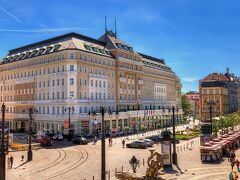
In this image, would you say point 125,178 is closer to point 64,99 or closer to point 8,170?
point 8,170

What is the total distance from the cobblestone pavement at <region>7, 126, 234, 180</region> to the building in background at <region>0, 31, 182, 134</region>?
20856mm

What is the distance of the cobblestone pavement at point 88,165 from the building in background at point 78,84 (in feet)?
68.4

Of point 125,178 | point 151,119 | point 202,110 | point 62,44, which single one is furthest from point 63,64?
point 202,110

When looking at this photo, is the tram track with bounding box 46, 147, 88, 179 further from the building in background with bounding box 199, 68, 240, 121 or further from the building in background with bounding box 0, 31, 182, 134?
the building in background with bounding box 199, 68, 240, 121

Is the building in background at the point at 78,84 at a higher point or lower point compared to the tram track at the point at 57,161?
higher

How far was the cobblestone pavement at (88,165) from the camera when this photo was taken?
31703 mm

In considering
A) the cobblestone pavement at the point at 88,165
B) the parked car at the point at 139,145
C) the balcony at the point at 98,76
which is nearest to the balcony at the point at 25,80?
the balcony at the point at 98,76

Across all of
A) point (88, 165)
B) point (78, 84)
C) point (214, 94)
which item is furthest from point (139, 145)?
point (214, 94)

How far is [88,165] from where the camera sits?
3725 centimetres

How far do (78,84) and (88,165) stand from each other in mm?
36843

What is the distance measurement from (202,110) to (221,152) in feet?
313

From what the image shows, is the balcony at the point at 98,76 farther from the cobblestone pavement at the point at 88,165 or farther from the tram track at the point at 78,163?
the tram track at the point at 78,163

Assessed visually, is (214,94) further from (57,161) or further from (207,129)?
(57,161)

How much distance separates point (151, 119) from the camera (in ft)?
303
